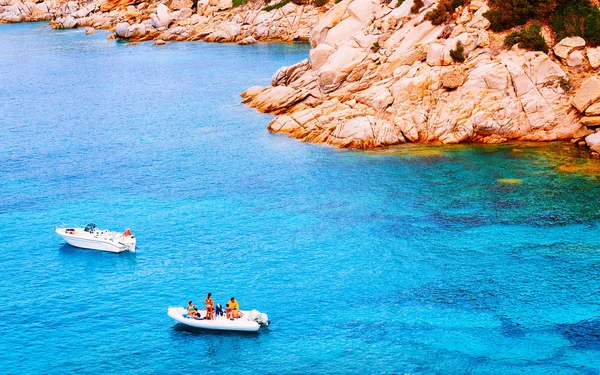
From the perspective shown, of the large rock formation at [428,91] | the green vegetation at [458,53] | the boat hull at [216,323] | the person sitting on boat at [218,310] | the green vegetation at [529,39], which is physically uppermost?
the green vegetation at [529,39]

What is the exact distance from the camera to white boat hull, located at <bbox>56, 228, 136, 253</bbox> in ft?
219

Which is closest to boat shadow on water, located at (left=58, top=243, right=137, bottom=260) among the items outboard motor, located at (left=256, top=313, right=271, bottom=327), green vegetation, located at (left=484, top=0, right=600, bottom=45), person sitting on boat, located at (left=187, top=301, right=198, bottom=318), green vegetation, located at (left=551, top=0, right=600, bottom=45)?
person sitting on boat, located at (left=187, top=301, right=198, bottom=318)

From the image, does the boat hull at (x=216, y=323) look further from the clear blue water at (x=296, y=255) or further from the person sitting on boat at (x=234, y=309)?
the clear blue water at (x=296, y=255)

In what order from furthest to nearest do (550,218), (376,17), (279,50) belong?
(279,50) < (376,17) < (550,218)

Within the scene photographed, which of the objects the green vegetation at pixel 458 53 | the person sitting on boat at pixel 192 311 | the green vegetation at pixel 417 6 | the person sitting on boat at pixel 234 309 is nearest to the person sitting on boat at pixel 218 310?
the person sitting on boat at pixel 234 309

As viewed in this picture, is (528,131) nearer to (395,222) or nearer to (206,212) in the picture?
(395,222)

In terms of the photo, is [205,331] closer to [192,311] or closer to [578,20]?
[192,311]

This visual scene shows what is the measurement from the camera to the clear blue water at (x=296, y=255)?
51.4 meters

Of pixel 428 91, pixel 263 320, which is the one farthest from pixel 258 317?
pixel 428 91

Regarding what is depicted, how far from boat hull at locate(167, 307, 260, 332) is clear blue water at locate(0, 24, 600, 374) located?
71cm

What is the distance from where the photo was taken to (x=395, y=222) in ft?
234

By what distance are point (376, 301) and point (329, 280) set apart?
497cm

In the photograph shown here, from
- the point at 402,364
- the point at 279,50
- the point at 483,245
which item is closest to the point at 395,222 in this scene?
the point at 483,245

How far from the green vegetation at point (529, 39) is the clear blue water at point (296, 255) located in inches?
525
